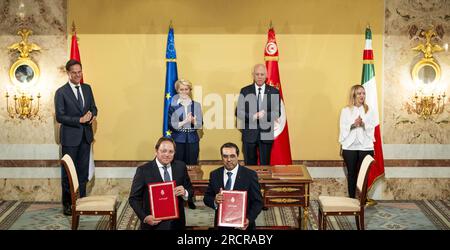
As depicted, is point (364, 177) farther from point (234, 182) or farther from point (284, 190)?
point (234, 182)

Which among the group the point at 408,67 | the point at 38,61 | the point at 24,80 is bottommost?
the point at 24,80

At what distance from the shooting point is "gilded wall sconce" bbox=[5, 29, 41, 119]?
31.9 ft

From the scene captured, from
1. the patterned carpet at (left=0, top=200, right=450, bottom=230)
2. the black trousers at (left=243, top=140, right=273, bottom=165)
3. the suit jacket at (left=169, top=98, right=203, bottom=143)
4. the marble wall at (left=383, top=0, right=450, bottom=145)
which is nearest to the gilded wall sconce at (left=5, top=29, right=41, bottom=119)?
the patterned carpet at (left=0, top=200, right=450, bottom=230)

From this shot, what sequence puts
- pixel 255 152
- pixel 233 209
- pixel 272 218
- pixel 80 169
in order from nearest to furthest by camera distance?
pixel 233 209 < pixel 272 218 < pixel 80 169 < pixel 255 152

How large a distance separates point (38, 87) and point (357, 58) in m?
4.47

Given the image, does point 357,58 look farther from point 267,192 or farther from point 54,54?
point 54,54

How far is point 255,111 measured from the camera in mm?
9320

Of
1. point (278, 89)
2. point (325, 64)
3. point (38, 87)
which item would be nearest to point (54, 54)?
point (38, 87)

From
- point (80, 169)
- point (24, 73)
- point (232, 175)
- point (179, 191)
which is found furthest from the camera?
point (24, 73)

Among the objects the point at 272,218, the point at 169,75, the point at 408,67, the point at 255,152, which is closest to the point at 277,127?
the point at 255,152

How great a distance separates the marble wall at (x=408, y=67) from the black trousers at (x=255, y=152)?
5.86 feet

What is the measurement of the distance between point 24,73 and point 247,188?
4799mm

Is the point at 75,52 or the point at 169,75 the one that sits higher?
the point at 75,52

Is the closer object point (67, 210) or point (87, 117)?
point (87, 117)
